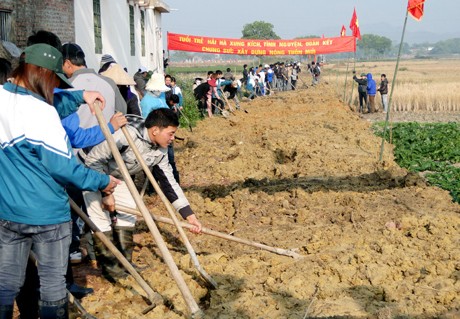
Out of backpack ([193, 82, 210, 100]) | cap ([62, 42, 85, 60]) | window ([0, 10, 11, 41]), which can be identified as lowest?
backpack ([193, 82, 210, 100])

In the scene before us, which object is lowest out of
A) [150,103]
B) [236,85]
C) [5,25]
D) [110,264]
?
[110,264]

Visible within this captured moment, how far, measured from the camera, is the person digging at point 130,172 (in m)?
5.00

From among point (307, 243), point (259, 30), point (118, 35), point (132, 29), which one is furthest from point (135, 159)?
point (259, 30)

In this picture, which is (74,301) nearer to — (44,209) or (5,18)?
(44,209)

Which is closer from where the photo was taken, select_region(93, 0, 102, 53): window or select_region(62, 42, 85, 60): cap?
select_region(62, 42, 85, 60): cap

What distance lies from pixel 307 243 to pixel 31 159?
368cm

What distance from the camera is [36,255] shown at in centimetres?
365

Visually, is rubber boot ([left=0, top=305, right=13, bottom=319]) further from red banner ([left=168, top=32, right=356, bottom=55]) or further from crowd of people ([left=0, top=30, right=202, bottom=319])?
red banner ([left=168, top=32, right=356, bottom=55])

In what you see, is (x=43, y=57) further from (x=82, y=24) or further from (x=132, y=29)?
(x=132, y=29)

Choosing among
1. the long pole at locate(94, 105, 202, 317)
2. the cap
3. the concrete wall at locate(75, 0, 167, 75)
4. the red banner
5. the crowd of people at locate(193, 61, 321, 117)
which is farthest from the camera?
the red banner

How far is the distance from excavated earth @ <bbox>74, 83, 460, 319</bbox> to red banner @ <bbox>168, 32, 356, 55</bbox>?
1544 centimetres

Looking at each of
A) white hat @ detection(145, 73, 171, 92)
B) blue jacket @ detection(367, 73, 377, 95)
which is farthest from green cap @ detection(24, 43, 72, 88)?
blue jacket @ detection(367, 73, 377, 95)

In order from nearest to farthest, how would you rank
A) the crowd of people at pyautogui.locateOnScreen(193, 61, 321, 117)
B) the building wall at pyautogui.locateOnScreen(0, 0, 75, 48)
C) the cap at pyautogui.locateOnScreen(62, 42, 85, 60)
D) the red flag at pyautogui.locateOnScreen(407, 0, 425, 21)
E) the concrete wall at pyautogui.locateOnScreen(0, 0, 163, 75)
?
1. the cap at pyautogui.locateOnScreen(62, 42, 85, 60)
2. the building wall at pyautogui.locateOnScreen(0, 0, 75, 48)
3. the concrete wall at pyautogui.locateOnScreen(0, 0, 163, 75)
4. the red flag at pyautogui.locateOnScreen(407, 0, 425, 21)
5. the crowd of people at pyautogui.locateOnScreen(193, 61, 321, 117)

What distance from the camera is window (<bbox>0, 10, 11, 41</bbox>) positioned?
10.1 meters
